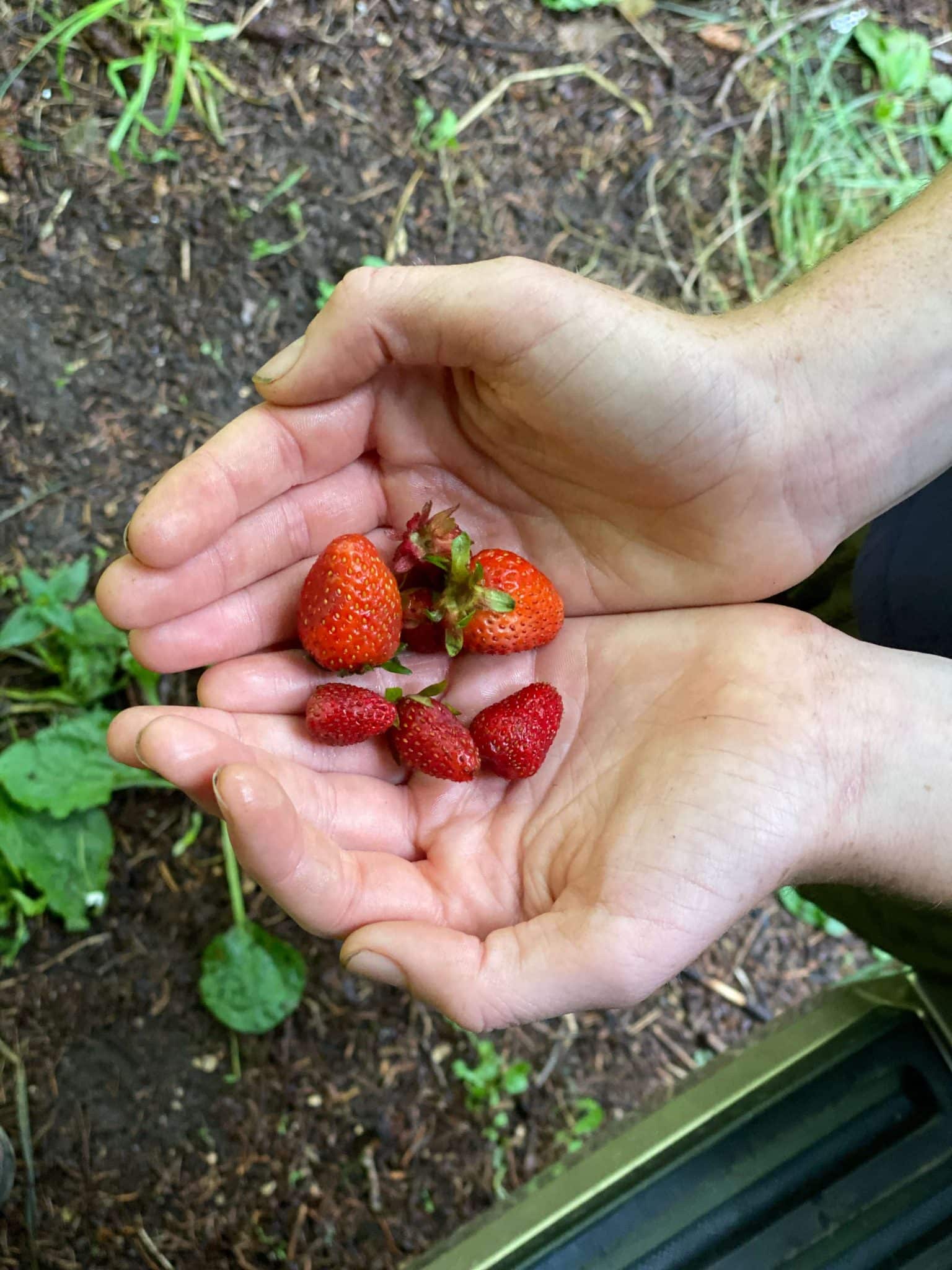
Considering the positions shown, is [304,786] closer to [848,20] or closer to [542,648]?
[542,648]

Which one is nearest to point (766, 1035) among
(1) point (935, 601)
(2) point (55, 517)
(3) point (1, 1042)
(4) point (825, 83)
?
(1) point (935, 601)

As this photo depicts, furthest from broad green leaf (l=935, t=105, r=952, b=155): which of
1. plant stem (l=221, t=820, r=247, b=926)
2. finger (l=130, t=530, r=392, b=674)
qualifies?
plant stem (l=221, t=820, r=247, b=926)

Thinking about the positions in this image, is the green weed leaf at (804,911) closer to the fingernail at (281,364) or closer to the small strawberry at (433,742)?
the small strawberry at (433,742)

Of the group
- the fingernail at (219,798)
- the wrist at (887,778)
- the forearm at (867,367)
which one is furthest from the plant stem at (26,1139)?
the forearm at (867,367)

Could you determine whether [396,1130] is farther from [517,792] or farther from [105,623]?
[105,623]

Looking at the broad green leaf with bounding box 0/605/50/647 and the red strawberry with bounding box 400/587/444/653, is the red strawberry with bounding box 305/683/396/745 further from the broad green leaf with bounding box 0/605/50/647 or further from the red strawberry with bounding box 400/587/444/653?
the broad green leaf with bounding box 0/605/50/647
